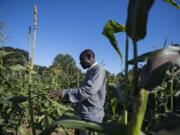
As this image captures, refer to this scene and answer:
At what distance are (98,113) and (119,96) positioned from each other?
2811 mm

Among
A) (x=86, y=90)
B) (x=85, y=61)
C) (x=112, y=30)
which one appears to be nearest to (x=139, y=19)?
(x=112, y=30)

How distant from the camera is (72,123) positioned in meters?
1.12

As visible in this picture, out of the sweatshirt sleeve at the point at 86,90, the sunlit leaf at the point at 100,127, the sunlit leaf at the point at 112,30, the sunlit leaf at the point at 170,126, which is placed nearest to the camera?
the sunlit leaf at the point at 170,126

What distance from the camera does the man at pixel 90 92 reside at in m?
3.93

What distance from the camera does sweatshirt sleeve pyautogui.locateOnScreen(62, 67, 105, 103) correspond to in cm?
389

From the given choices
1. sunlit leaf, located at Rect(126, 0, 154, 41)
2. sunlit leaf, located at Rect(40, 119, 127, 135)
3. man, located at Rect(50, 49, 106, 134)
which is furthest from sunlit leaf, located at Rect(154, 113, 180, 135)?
man, located at Rect(50, 49, 106, 134)

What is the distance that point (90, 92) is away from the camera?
13.0 feet

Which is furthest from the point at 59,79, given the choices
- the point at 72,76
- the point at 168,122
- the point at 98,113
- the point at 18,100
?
the point at 168,122

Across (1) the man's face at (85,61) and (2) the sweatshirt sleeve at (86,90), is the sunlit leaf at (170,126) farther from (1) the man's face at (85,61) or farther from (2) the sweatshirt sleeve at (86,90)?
(1) the man's face at (85,61)

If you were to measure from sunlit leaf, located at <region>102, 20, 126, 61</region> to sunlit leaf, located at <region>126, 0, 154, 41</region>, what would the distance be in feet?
1.37

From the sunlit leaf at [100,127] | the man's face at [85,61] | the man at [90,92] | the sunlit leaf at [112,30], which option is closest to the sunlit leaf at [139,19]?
the sunlit leaf at [100,127]

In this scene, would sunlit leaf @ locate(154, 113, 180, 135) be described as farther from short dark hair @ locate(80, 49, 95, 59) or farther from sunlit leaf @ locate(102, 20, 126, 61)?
short dark hair @ locate(80, 49, 95, 59)

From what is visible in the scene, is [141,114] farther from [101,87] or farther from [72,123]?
[101,87]

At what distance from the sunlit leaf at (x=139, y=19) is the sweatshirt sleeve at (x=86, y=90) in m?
2.84
